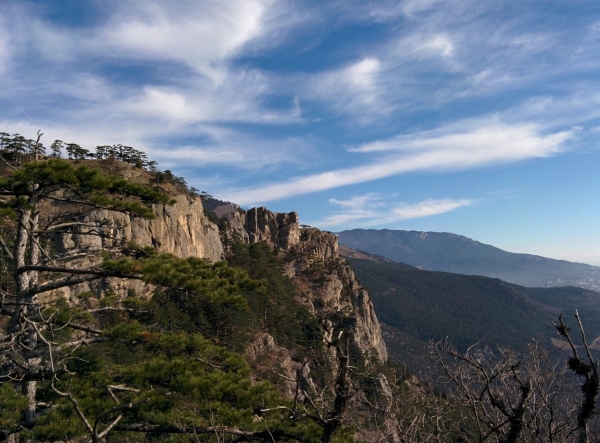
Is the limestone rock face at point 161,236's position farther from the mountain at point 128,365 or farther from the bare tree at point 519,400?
the bare tree at point 519,400

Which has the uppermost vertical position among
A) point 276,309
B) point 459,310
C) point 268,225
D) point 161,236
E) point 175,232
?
point 268,225

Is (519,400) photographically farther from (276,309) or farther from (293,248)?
(293,248)

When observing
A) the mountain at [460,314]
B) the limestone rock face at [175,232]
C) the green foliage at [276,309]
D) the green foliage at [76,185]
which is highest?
the limestone rock face at [175,232]

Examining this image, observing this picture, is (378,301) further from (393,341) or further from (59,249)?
(59,249)

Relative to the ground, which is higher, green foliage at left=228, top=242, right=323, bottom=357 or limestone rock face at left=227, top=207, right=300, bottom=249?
limestone rock face at left=227, top=207, right=300, bottom=249

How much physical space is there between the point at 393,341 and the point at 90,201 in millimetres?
125772

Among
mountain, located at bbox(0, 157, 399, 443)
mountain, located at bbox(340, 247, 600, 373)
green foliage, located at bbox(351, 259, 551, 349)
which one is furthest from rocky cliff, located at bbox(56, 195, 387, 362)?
green foliage, located at bbox(351, 259, 551, 349)

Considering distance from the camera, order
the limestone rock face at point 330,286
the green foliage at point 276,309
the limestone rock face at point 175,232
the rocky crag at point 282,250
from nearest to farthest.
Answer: the limestone rock face at point 175,232 → the rocky crag at point 282,250 → the green foliage at point 276,309 → the limestone rock face at point 330,286

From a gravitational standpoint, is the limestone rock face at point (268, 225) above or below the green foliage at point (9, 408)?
above

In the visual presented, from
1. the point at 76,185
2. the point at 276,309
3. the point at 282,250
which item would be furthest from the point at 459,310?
the point at 76,185

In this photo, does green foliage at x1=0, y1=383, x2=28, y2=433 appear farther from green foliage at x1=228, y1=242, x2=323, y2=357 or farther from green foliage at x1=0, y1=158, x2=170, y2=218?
green foliage at x1=228, y1=242, x2=323, y2=357

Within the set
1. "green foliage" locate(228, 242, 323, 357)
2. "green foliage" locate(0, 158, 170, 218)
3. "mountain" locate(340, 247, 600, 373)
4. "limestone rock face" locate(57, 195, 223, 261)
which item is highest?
"limestone rock face" locate(57, 195, 223, 261)

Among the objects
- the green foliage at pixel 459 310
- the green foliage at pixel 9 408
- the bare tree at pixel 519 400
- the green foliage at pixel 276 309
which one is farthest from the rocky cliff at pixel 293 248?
the green foliage at pixel 459 310

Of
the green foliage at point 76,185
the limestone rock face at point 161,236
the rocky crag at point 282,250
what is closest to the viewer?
the green foliage at point 76,185
